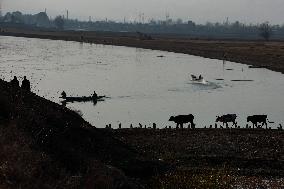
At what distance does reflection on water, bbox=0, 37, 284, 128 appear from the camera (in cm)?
4503

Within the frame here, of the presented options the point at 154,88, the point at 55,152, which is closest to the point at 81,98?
the point at 154,88

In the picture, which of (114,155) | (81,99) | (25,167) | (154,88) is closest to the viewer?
(25,167)

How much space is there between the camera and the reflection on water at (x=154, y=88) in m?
45.0

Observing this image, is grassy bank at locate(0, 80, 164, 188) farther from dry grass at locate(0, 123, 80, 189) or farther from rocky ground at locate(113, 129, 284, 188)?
rocky ground at locate(113, 129, 284, 188)

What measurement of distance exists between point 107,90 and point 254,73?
112 feet

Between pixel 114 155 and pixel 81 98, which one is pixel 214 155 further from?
pixel 81 98

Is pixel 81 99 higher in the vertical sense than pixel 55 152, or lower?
lower

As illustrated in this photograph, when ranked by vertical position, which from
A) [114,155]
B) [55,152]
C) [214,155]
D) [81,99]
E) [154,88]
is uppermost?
[55,152]

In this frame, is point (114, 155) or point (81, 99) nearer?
point (114, 155)

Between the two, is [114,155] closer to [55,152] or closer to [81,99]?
[55,152]

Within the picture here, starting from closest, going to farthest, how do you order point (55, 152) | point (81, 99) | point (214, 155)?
point (55, 152), point (214, 155), point (81, 99)

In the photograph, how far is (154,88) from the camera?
2461 inches

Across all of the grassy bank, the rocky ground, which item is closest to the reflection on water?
the rocky ground

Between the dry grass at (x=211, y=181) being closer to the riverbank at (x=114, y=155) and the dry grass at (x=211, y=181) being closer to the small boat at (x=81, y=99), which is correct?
the riverbank at (x=114, y=155)
